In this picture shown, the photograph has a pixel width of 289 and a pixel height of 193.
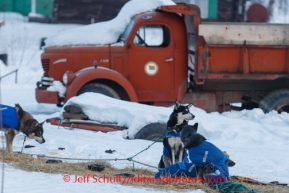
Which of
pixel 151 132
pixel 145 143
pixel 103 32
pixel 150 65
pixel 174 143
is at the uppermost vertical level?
pixel 103 32

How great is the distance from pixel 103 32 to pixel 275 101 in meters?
3.63

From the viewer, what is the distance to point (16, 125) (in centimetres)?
771

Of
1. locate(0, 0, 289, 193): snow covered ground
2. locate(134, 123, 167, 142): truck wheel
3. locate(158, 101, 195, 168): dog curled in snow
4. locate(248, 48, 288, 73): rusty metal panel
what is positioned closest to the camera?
locate(0, 0, 289, 193): snow covered ground

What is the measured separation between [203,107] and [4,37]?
14.6 m

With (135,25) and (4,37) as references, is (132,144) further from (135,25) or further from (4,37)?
(4,37)

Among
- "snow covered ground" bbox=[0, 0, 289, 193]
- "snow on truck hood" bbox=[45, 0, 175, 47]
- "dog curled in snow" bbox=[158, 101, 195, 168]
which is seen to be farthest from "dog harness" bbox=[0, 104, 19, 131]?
"snow on truck hood" bbox=[45, 0, 175, 47]

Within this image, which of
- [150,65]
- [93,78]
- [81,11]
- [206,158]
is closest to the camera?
[206,158]

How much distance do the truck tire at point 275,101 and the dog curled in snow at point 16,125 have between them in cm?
500

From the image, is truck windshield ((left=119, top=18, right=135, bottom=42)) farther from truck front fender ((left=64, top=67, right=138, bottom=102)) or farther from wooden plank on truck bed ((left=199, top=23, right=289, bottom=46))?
wooden plank on truck bed ((left=199, top=23, right=289, bottom=46))

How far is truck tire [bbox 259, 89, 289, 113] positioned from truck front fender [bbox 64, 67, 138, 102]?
2631 mm

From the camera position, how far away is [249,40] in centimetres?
1091

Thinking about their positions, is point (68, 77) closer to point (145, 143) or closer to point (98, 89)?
point (98, 89)

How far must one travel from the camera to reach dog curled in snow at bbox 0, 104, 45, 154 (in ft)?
24.7

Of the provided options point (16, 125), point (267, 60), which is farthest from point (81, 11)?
point (16, 125)
